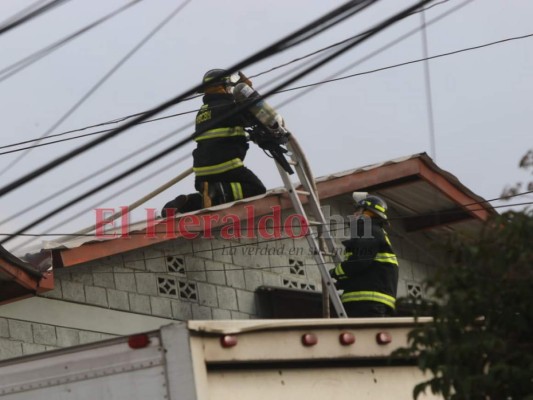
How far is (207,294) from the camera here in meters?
11.2

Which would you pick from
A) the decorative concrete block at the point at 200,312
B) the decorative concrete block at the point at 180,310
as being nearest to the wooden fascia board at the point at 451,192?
the decorative concrete block at the point at 200,312

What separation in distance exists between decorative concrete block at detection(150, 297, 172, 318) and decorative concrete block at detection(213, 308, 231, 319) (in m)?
0.44

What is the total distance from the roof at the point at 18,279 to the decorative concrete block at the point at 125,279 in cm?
107

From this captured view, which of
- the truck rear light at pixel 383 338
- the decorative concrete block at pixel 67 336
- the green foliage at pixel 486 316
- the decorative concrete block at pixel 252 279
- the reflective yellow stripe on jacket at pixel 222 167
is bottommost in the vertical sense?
the green foliage at pixel 486 316

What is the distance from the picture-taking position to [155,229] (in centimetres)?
1040

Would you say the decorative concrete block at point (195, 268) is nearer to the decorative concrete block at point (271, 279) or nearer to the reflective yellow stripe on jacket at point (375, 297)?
the decorative concrete block at point (271, 279)

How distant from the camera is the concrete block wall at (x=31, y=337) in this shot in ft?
32.2

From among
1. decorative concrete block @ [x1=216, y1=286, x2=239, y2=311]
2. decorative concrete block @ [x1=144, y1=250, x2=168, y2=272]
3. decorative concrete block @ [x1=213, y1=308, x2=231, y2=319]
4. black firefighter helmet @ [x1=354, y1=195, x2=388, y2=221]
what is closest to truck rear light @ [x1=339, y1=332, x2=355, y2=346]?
black firefighter helmet @ [x1=354, y1=195, x2=388, y2=221]

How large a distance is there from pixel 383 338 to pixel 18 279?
3536mm

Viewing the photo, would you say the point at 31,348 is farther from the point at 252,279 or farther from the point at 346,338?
the point at 346,338

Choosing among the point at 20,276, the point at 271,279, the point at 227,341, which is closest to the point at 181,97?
the point at 227,341

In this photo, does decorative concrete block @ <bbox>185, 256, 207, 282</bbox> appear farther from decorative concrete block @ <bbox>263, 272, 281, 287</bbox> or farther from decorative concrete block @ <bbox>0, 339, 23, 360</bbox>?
decorative concrete block @ <bbox>0, 339, 23, 360</bbox>

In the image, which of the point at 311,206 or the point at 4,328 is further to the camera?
the point at 311,206

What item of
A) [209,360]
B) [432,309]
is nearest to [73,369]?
[209,360]
